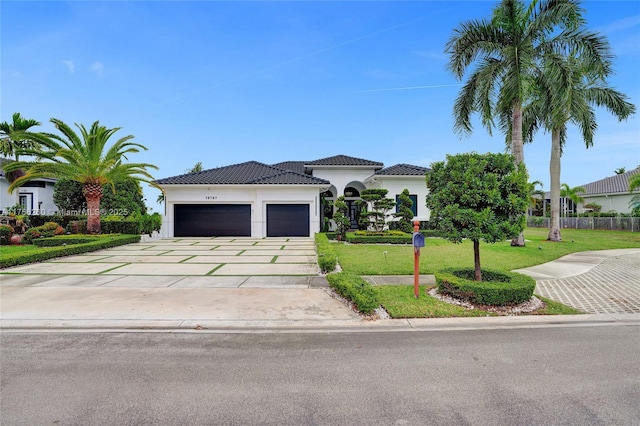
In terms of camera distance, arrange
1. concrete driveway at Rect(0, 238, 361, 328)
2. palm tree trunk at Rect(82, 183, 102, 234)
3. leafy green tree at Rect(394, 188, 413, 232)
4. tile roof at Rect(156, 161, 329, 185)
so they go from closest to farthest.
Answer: concrete driveway at Rect(0, 238, 361, 328) → palm tree trunk at Rect(82, 183, 102, 234) → leafy green tree at Rect(394, 188, 413, 232) → tile roof at Rect(156, 161, 329, 185)

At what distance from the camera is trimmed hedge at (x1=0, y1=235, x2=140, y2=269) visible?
34.6 ft

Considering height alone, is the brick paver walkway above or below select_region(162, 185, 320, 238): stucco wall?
below

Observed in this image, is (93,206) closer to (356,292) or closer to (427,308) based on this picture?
(356,292)

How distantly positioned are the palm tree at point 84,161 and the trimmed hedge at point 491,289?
62.3ft

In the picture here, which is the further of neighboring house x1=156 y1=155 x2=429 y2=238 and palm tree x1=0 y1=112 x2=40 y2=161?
palm tree x1=0 y1=112 x2=40 y2=161

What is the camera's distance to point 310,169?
85.1 ft

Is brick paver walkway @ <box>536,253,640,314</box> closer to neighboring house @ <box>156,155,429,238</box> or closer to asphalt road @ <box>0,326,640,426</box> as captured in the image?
asphalt road @ <box>0,326,640,426</box>

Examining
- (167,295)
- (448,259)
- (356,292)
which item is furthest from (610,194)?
(167,295)

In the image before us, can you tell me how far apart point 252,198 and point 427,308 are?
18.0m

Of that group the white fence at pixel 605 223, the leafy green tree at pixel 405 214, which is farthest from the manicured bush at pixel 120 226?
the white fence at pixel 605 223

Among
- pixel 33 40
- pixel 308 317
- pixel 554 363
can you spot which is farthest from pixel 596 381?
pixel 33 40

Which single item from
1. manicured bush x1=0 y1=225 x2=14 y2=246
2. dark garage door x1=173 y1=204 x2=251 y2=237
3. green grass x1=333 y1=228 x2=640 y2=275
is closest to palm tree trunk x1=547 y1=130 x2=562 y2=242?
green grass x1=333 y1=228 x2=640 y2=275

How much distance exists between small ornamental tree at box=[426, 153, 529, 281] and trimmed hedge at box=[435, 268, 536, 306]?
636mm

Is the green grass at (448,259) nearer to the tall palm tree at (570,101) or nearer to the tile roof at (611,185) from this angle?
the tall palm tree at (570,101)
